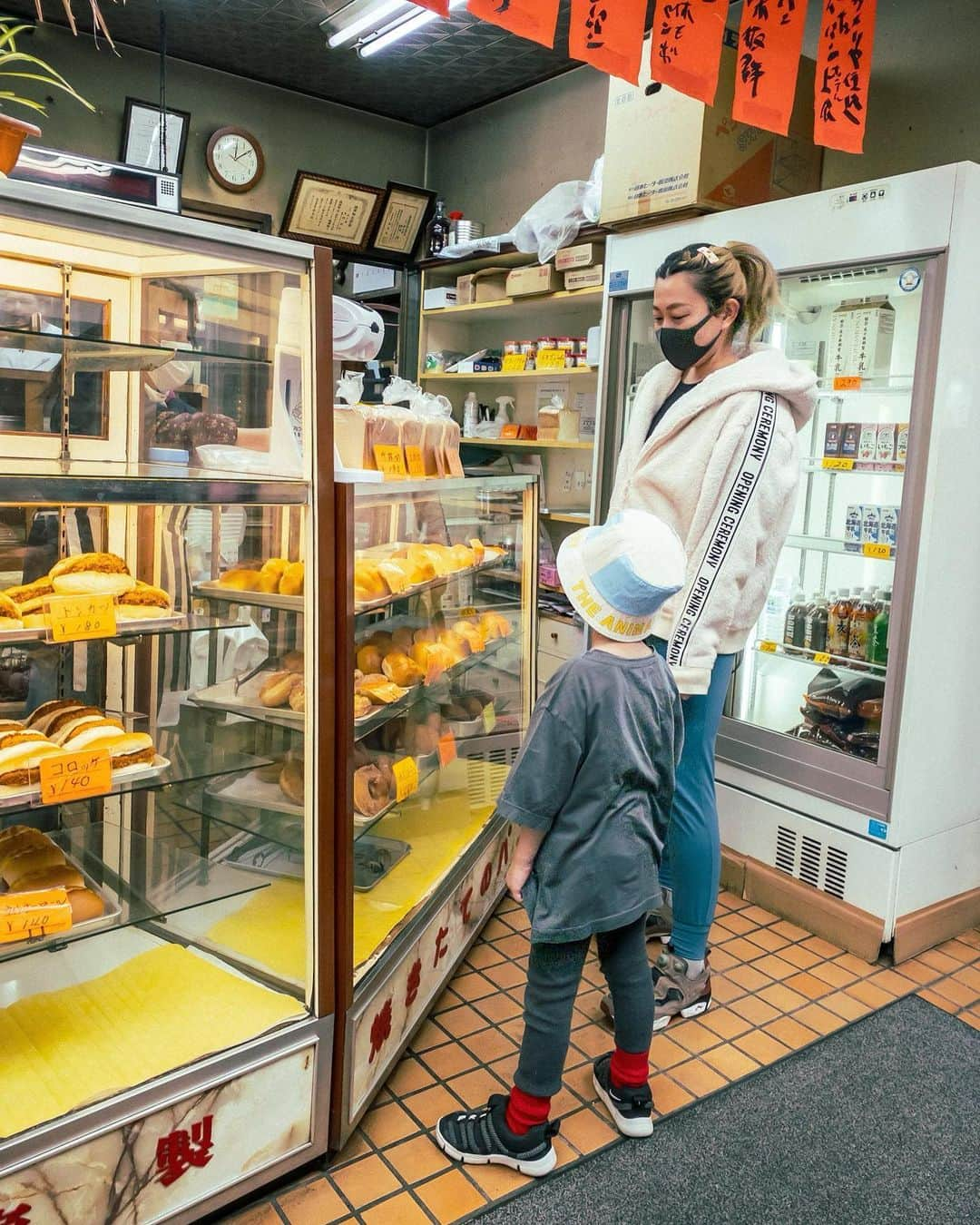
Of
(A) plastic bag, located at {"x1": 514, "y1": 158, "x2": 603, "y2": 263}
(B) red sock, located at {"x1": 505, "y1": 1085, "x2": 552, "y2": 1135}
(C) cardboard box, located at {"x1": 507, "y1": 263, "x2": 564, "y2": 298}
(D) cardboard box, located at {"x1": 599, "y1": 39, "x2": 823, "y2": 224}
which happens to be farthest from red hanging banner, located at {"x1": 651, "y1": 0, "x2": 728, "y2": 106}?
(B) red sock, located at {"x1": 505, "y1": 1085, "x2": 552, "y2": 1135}

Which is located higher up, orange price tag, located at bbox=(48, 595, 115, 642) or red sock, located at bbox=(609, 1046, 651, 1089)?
orange price tag, located at bbox=(48, 595, 115, 642)

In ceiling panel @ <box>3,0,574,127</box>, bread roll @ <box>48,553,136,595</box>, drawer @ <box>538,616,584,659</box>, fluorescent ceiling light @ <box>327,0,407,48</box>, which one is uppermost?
ceiling panel @ <box>3,0,574,127</box>

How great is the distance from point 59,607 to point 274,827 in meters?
0.68

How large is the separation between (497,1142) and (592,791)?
2.60 ft

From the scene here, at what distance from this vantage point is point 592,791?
1945mm

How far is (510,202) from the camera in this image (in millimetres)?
5980

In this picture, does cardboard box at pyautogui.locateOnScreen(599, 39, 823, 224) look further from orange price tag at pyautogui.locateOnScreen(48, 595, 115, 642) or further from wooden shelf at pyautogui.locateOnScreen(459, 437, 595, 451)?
orange price tag at pyautogui.locateOnScreen(48, 595, 115, 642)

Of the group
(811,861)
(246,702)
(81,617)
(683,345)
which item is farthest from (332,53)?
(811,861)

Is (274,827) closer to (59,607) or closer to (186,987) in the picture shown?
(186,987)

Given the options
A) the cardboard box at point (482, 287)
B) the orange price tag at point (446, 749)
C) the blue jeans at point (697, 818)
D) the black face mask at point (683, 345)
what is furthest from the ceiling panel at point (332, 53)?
the blue jeans at point (697, 818)

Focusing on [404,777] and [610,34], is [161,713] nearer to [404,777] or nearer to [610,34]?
[404,777]

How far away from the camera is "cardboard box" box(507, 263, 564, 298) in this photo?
4.84 metres

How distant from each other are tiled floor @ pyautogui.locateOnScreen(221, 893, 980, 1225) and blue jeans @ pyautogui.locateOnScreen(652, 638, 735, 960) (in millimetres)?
307

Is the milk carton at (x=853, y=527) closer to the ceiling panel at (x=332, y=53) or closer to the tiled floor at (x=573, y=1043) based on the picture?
the tiled floor at (x=573, y=1043)
